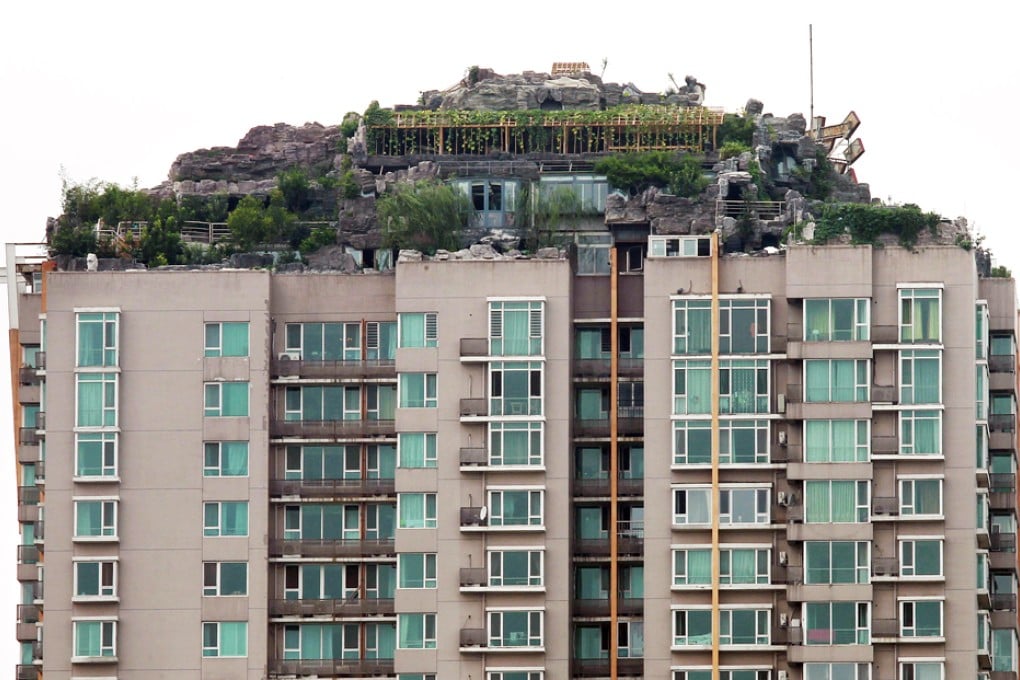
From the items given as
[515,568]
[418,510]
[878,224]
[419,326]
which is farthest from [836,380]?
[418,510]

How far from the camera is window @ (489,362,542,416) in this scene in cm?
14575

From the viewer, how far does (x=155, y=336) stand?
14775 centimetres

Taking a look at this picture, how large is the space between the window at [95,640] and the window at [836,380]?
108ft

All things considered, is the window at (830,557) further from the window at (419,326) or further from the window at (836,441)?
the window at (419,326)

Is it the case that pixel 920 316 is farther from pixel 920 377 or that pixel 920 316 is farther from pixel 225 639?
pixel 225 639

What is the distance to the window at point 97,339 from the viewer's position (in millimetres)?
147500

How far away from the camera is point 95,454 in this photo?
5782 inches

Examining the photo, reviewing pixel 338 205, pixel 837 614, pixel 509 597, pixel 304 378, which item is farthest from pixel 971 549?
pixel 338 205

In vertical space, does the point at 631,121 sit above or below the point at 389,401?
above

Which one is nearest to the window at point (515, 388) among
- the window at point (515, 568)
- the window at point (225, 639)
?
the window at point (515, 568)

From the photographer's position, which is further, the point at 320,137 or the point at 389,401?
the point at 320,137

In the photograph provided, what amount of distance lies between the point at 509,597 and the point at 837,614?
1450 centimetres

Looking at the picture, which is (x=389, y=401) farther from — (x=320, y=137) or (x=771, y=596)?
(x=320, y=137)

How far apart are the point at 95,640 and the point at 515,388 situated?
21.9 metres
